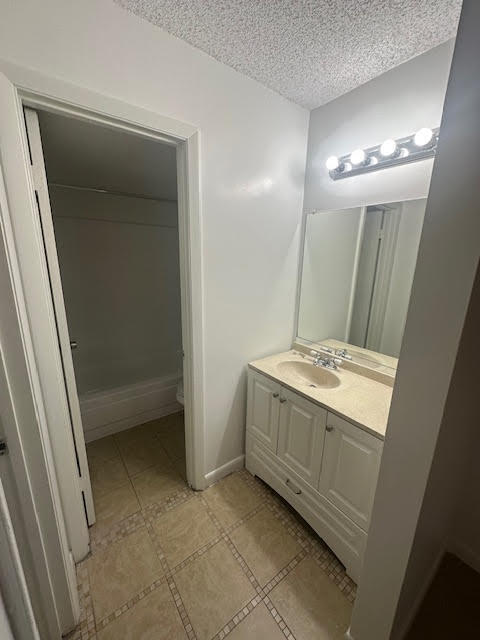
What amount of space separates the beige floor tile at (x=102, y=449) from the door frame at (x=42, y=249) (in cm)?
71

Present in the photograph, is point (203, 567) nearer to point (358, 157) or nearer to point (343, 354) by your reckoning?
point (343, 354)

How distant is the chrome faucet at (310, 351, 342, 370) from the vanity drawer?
0.64 m

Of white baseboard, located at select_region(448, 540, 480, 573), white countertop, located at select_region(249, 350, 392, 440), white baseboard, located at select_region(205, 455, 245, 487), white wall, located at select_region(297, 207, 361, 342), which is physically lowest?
white baseboard, located at select_region(448, 540, 480, 573)

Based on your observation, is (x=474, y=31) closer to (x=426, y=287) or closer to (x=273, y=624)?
(x=426, y=287)

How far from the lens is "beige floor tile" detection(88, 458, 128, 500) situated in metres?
1.65

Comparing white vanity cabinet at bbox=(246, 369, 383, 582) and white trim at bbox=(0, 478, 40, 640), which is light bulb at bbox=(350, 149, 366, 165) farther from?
white trim at bbox=(0, 478, 40, 640)

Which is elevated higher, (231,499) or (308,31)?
(308,31)

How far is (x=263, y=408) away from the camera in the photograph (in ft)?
5.23

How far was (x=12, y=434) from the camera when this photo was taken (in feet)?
2.33

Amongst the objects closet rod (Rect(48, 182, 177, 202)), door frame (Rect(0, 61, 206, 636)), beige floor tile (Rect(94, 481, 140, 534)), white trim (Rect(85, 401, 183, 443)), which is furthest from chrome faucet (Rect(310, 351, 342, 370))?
closet rod (Rect(48, 182, 177, 202))

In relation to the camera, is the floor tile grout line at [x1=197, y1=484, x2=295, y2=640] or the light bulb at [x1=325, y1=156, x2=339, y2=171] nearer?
the floor tile grout line at [x1=197, y1=484, x2=295, y2=640]

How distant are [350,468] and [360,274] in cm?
110

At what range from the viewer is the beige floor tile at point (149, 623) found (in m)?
1.00

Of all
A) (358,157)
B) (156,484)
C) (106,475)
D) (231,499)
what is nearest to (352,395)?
(231,499)
